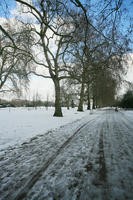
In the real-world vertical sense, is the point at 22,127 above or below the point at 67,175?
below

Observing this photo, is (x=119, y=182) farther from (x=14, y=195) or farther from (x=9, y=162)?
(x=9, y=162)

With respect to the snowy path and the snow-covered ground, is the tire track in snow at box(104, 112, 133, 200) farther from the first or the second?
the snow-covered ground

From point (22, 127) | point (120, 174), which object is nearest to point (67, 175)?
point (120, 174)

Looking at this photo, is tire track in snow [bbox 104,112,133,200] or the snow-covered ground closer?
tire track in snow [bbox 104,112,133,200]

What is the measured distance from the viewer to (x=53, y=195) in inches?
50.7

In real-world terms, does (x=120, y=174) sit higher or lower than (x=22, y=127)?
higher

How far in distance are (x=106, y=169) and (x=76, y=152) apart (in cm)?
83

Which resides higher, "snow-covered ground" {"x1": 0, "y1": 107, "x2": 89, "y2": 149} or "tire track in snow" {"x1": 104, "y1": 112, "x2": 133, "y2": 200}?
"tire track in snow" {"x1": 104, "y1": 112, "x2": 133, "y2": 200}

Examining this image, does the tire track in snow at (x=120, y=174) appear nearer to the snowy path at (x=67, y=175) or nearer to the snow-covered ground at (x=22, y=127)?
the snowy path at (x=67, y=175)

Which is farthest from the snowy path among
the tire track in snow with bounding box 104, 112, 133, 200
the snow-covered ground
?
the snow-covered ground

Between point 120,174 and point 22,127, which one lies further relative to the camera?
point 22,127

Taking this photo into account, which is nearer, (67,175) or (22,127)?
(67,175)

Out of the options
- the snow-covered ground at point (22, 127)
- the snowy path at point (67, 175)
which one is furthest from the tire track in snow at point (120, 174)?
the snow-covered ground at point (22, 127)

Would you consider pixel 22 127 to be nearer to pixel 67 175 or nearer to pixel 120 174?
pixel 67 175
